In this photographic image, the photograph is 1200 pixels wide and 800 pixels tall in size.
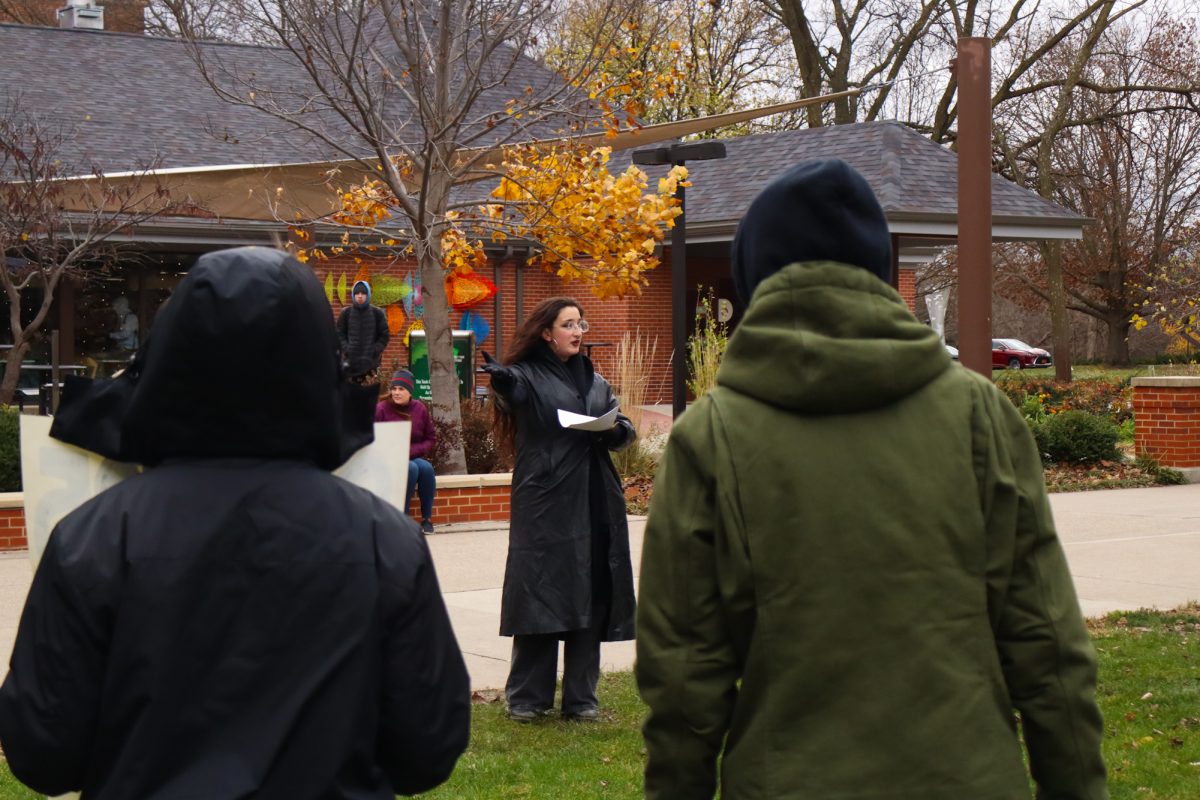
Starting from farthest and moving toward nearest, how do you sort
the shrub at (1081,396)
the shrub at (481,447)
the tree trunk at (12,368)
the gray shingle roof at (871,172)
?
the gray shingle roof at (871,172) < the shrub at (1081,396) < the tree trunk at (12,368) < the shrub at (481,447)

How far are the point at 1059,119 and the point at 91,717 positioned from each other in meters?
33.1

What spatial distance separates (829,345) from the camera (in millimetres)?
2545

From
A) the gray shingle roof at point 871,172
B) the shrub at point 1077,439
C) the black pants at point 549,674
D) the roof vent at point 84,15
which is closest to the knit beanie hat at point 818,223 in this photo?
the black pants at point 549,674

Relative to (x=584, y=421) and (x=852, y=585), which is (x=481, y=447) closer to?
(x=584, y=421)

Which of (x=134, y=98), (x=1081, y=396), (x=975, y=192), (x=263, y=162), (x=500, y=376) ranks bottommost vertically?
(x=1081, y=396)

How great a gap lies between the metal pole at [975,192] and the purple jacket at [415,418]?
20.6 feet

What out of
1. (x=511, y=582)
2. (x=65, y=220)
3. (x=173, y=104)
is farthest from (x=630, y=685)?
(x=173, y=104)

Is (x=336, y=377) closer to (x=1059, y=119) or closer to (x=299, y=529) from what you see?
(x=299, y=529)

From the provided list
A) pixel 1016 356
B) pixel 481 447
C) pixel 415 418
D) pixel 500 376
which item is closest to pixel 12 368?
pixel 481 447

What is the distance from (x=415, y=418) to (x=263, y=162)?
40.8ft

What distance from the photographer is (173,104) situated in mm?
24500

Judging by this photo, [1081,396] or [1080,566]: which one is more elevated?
[1081,396]

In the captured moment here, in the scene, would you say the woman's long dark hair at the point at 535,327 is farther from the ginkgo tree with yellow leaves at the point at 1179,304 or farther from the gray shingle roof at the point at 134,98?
the gray shingle roof at the point at 134,98

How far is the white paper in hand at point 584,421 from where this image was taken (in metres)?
6.21
